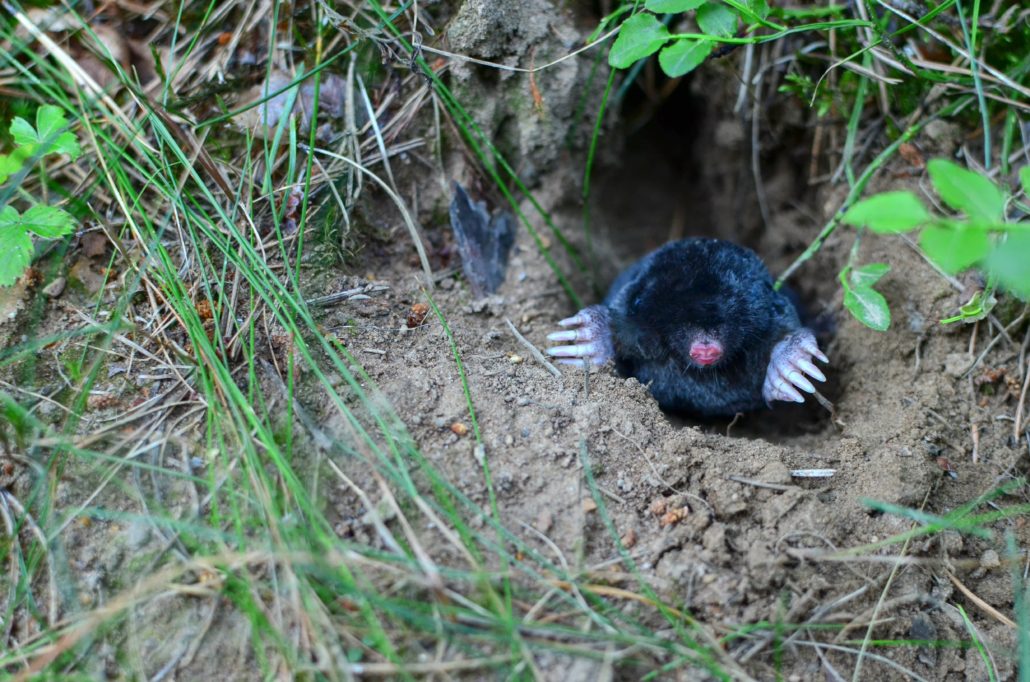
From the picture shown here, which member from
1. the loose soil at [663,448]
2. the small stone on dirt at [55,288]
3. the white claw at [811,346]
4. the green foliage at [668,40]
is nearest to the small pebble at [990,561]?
the loose soil at [663,448]

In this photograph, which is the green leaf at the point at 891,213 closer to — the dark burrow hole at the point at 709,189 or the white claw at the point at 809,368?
the white claw at the point at 809,368

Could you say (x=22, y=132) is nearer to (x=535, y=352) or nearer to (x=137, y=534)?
(x=137, y=534)

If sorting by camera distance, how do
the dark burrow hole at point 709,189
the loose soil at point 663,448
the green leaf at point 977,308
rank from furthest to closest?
the dark burrow hole at point 709,189, the green leaf at point 977,308, the loose soil at point 663,448

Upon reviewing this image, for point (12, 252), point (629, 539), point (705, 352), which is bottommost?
point (629, 539)

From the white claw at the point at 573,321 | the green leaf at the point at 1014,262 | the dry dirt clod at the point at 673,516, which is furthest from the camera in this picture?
the white claw at the point at 573,321

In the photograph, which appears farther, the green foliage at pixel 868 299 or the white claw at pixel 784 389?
the white claw at pixel 784 389

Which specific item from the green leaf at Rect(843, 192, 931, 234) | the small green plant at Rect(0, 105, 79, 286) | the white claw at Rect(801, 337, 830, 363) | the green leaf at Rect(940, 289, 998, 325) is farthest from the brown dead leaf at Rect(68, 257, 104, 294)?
the green leaf at Rect(940, 289, 998, 325)

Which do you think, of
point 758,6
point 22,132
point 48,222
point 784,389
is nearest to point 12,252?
point 48,222

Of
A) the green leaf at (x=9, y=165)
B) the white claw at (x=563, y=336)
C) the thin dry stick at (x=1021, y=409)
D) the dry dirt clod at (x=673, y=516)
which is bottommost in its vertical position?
the thin dry stick at (x=1021, y=409)
